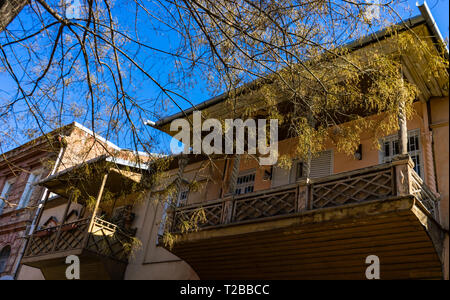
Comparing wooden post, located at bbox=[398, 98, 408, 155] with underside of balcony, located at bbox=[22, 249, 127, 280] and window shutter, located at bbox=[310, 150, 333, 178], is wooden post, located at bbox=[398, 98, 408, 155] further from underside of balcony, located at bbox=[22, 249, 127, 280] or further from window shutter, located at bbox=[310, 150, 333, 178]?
underside of balcony, located at bbox=[22, 249, 127, 280]

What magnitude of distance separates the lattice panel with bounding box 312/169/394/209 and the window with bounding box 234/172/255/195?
3.94 meters

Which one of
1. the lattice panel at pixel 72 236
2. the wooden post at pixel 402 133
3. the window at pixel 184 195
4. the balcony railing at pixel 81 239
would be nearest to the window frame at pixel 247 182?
the window at pixel 184 195

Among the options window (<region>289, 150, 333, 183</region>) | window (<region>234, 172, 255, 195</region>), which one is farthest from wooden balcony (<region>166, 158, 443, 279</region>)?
window (<region>234, 172, 255, 195</region>)

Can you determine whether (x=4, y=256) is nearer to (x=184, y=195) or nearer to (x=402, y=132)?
(x=184, y=195)

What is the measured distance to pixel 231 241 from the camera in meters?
8.80

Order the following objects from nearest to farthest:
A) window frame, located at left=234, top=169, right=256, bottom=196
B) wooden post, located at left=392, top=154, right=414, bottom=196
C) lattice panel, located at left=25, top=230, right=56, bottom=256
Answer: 1. wooden post, located at left=392, top=154, right=414, bottom=196
2. window frame, located at left=234, top=169, right=256, bottom=196
3. lattice panel, located at left=25, top=230, right=56, bottom=256

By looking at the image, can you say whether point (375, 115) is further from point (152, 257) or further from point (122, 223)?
point (122, 223)

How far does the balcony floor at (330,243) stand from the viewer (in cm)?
676

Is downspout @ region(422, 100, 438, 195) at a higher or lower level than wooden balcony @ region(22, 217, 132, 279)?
higher

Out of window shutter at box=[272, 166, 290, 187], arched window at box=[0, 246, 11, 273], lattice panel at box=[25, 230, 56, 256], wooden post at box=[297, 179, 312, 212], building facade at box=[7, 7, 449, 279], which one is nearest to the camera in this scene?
building facade at box=[7, 7, 449, 279]

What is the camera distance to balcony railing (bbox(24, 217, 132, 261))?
11953mm

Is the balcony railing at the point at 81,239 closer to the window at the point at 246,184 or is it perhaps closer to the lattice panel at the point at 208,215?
the lattice panel at the point at 208,215

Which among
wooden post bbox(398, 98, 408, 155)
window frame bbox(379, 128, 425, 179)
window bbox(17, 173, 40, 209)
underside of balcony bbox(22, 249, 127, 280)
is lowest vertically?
underside of balcony bbox(22, 249, 127, 280)

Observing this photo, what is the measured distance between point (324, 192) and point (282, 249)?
1.50m
